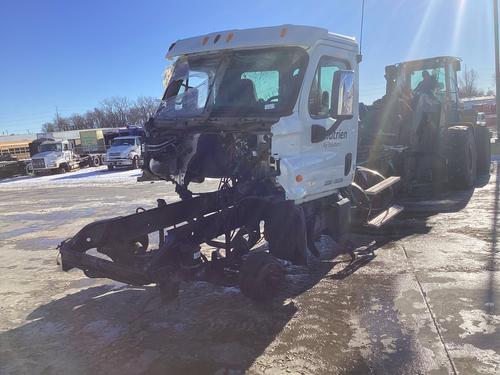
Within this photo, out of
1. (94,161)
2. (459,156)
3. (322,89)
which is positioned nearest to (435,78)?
(459,156)

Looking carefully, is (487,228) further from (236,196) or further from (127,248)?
(127,248)

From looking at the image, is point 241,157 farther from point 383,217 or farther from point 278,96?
point 383,217

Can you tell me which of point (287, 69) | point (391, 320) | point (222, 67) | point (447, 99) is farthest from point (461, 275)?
point (447, 99)

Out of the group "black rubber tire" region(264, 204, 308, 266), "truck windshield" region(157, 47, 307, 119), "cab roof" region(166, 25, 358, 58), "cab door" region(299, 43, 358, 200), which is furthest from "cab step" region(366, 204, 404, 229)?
"truck windshield" region(157, 47, 307, 119)

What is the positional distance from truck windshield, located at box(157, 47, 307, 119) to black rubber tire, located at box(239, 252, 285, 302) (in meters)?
1.52

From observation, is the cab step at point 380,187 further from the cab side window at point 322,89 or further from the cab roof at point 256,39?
the cab roof at point 256,39

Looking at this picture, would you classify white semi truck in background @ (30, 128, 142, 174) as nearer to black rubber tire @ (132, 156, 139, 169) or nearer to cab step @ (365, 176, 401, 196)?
black rubber tire @ (132, 156, 139, 169)

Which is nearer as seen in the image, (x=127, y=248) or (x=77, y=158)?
(x=127, y=248)

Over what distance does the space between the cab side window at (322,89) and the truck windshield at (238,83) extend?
27 cm

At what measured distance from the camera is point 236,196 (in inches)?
215

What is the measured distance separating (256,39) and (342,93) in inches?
44.4

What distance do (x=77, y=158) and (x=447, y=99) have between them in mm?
28754

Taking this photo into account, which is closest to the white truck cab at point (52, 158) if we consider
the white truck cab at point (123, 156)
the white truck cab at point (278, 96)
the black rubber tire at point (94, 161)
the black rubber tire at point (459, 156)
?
the black rubber tire at point (94, 161)

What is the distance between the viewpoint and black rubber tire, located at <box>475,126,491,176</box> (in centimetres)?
1402
